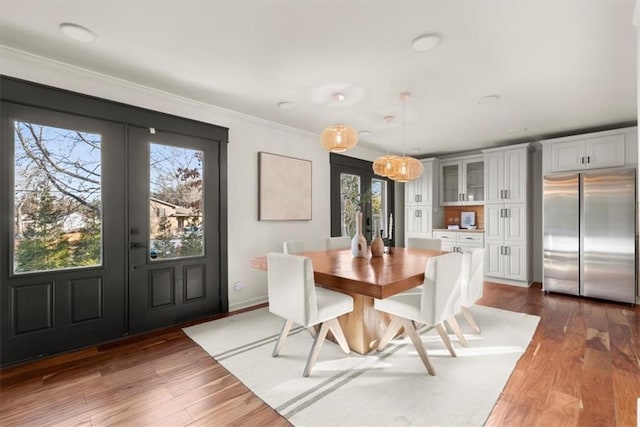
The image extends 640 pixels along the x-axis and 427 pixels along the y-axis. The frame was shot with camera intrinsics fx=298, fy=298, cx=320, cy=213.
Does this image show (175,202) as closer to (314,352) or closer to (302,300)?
(302,300)

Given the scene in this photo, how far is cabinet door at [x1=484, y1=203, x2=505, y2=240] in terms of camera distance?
517 cm

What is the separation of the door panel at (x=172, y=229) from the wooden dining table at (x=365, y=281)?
3.24 ft

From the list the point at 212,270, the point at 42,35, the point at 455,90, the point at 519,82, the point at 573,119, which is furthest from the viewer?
the point at 573,119

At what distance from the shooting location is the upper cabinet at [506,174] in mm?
4938

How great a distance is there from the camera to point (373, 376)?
2215mm

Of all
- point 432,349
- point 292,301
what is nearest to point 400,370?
point 432,349

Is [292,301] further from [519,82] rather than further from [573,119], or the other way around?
[573,119]

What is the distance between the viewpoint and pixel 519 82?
2.84 meters

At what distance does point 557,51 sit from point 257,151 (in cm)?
322

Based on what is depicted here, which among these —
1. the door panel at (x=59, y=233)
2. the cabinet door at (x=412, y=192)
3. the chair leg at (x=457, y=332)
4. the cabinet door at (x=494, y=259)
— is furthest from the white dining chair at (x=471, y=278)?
the cabinet door at (x=412, y=192)

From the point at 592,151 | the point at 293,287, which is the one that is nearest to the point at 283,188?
the point at 293,287

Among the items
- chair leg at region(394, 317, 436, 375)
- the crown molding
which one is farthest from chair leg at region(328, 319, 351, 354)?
the crown molding

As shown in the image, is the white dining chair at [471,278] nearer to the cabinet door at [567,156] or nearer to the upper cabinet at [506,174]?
the upper cabinet at [506,174]

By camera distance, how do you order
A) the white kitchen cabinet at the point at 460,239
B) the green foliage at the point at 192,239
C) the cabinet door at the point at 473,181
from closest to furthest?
the green foliage at the point at 192,239
the white kitchen cabinet at the point at 460,239
the cabinet door at the point at 473,181
